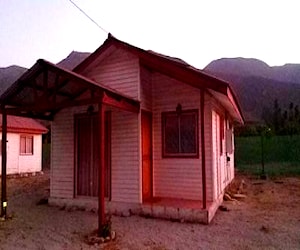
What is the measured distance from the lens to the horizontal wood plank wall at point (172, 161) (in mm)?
8328

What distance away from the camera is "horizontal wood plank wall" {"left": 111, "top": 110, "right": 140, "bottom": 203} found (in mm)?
8180

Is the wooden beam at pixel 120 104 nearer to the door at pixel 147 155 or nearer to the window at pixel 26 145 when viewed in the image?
the door at pixel 147 155

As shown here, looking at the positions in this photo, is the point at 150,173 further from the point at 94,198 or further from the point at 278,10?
the point at 278,10

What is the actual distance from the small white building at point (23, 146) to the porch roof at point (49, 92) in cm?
1094

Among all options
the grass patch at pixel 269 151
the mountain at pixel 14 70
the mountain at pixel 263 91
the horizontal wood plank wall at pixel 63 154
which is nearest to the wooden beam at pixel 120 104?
the horizontal wood plank wall at pixel 63 154

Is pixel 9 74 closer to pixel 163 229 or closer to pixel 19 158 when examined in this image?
pixel 19 158

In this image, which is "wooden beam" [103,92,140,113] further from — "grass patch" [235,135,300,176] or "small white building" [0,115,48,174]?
"grass patch" [235,135,300,176]

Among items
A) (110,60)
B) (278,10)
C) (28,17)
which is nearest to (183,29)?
(278,10)

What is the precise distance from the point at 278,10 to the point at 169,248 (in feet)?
30.4

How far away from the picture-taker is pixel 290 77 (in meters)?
72.4

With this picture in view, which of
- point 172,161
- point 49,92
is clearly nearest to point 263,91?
point 172,161

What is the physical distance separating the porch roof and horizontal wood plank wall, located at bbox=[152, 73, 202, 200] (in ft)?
3.28

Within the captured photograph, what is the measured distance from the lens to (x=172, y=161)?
862cm

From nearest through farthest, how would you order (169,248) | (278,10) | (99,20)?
1. (169,248)
2. (99,20)
3. (278,10)
